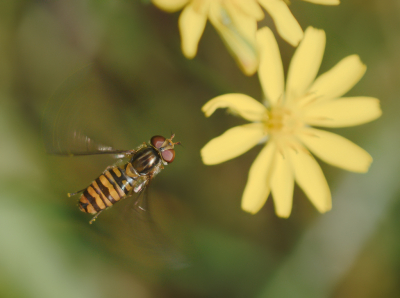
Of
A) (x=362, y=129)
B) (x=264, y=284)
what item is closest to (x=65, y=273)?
(x=264, y=284)

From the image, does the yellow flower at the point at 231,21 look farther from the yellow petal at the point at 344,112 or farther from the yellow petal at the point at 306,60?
the yellow petal at the point at 344,112

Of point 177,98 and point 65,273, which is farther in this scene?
point 177,98

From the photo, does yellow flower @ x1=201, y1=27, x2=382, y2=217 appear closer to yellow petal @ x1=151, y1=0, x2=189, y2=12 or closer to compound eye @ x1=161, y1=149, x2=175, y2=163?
compound eye @ x1=161, y1=149, x2=175, y2=163

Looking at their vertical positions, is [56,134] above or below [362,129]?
above

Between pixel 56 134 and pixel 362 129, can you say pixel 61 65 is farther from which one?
pixel 362 129

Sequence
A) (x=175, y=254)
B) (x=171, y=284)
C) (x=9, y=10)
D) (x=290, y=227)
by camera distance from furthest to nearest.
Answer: (x=290, y=227) → (x=171, y=284) → (x=9, y=10) → (x=175, y=254)

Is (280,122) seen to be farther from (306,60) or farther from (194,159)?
(194,159)

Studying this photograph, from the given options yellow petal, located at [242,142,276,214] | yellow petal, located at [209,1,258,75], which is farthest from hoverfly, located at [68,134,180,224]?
yellow petal, located at [209,1,258,75]
